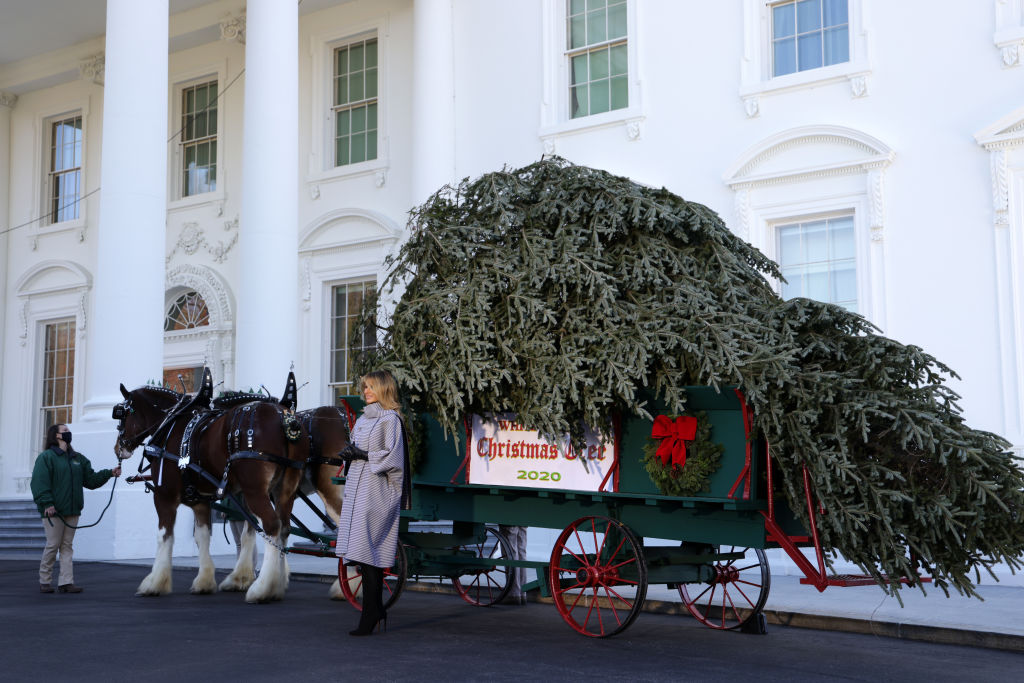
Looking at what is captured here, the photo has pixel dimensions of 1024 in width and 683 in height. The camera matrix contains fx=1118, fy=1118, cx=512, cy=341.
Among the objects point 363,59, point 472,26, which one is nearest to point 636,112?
point 472,26

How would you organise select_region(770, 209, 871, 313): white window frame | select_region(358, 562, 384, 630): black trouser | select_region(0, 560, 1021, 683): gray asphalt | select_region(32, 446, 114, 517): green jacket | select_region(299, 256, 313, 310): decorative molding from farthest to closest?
1. select_region(299, 256, 313, 310): decorative molding
2. select_region(770, 209, 871, 313): white window frame
3. select_region(32, 446, 114, 517): green jacket
4. select_region(358, 562, 384, 630): black trouser
5. select_region(0, 560, 1021, 683): gray asphalt

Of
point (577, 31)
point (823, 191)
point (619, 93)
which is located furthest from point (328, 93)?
point (823, 191)

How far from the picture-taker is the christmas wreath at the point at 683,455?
6512 millimetres

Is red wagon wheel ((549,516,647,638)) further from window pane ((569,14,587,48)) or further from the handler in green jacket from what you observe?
window pane ((569,14,587,48))

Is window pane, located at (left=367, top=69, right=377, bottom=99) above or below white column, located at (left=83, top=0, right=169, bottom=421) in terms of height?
above

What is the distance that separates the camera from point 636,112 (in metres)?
15.1

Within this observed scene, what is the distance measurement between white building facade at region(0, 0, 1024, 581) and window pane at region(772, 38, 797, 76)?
0.11 ft

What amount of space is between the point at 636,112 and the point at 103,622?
31.8 ft

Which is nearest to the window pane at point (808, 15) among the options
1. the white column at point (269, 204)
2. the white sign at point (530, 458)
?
the white column at point (269, 204)

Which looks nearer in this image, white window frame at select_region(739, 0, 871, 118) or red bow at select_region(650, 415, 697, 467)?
red bow at select_region(650, 415, 697, 467)

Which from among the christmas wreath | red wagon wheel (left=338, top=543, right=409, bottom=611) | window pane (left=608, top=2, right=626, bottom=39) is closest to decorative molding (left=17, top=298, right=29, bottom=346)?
window pane (left=608, top=2, right=626, bottom=39)

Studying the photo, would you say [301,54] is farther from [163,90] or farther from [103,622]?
[103,622]

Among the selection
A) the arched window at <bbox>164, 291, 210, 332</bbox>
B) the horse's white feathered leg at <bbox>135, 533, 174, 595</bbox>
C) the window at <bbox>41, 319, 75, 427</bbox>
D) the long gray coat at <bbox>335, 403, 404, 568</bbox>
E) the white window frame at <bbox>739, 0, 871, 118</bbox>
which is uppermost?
the white window frame at <bbox>739, 0, 871, 118</bbox>

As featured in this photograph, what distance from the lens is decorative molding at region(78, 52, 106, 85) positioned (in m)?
20.8
